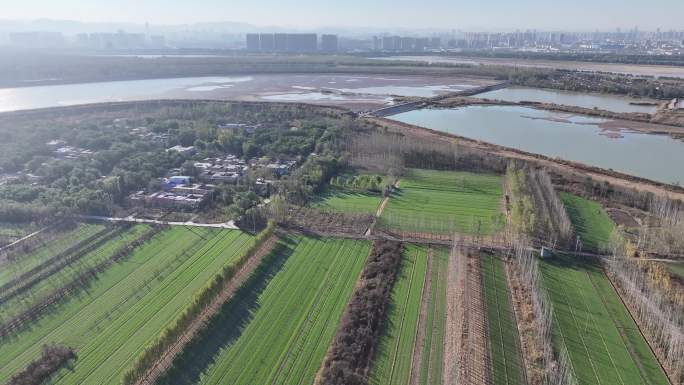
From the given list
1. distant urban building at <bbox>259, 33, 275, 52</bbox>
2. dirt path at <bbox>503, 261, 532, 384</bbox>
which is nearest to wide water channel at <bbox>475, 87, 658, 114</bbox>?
dirt path at <bbox>503, 261, 532, 384</bbox>

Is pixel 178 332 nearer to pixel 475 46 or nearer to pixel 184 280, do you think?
pixel 184 280

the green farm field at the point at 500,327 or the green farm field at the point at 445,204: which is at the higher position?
the green farm field at the point at 445,204

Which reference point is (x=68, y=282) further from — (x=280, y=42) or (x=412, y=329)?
(x=280, y=42)

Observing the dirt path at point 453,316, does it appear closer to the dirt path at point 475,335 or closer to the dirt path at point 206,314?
the dirt path at point 475,335

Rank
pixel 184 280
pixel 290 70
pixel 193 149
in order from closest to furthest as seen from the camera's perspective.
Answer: pixel 184 280, pixel 193 149, pixel 290 70

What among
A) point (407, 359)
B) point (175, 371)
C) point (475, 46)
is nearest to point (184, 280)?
point (175, 371)

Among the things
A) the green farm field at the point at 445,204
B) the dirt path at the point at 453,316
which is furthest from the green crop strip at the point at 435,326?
the green farm field at the point at 445,204
